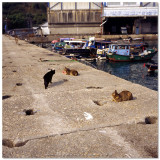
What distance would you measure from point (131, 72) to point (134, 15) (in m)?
33.8

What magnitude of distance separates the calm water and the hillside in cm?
6341

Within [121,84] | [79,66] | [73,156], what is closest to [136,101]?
[121,84]

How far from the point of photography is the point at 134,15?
49.9 metres

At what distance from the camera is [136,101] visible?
717 cm

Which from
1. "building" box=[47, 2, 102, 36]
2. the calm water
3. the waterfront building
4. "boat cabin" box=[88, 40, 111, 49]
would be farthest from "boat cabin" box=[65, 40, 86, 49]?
"building" box=[47, 2, 102, 36]

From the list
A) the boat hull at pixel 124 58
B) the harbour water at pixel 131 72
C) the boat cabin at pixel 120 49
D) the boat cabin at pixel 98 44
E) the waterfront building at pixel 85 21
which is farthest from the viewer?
the waterfront building at pixel 85 21

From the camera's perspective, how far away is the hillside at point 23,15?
79306mm

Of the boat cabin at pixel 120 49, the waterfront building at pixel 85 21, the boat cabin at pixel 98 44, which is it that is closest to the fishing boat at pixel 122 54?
the boat cabin at pixel 120 49

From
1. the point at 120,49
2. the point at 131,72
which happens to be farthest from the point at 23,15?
the point at 131,72

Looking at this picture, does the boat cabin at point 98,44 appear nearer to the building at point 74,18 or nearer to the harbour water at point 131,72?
the harbour water at point 131,72

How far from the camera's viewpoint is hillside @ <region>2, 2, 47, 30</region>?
3122 inches

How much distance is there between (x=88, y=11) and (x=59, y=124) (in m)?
53.1

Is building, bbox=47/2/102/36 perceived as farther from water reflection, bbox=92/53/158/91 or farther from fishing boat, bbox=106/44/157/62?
water reflection, bbox=92/53/158/91

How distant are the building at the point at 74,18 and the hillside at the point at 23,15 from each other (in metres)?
29.6
